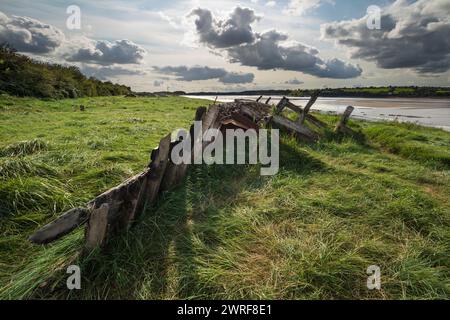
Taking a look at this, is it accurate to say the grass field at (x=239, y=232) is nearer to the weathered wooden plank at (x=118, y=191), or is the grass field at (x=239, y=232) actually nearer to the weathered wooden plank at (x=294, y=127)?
the weathered wooden plank at (x=118, y=191)

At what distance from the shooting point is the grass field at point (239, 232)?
2750mm

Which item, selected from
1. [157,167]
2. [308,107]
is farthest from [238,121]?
[157,167]

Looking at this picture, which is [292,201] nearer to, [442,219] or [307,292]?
[307,292]

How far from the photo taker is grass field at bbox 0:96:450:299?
2.75 metres

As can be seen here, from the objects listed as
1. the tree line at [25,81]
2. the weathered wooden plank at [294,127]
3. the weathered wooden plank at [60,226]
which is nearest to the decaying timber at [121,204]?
the weathered wooden plank at [60,226]

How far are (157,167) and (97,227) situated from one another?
1.26 m

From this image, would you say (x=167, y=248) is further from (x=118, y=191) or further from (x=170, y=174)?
(x=170, y=174)

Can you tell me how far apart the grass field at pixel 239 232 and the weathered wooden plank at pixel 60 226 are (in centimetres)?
37

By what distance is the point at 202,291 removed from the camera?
273 cm

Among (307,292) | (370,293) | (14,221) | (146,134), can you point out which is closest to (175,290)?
(307,292)

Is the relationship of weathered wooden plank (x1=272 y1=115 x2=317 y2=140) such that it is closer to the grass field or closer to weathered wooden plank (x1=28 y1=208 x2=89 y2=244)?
the grass field

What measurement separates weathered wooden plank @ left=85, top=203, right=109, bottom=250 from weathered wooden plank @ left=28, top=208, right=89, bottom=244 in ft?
0.29

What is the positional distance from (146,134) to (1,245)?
6278mm

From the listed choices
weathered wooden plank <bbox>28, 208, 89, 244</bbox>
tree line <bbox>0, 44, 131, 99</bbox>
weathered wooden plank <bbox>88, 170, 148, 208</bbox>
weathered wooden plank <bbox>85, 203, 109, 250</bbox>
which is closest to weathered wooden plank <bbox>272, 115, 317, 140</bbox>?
weathered wooden plank <bbox>88, 170, 148, 208</bbox>
